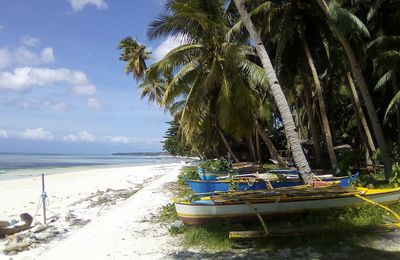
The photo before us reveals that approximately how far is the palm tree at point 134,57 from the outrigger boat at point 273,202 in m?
30.5


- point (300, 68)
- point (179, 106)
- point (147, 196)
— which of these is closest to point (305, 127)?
point (179, 106)

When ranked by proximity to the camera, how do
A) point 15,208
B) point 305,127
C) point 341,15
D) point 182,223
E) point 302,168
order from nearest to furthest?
point 182,223 < point 302,168 < point 341,15 < point 15,208 < point 305,127

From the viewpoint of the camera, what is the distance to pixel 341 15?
514 inches

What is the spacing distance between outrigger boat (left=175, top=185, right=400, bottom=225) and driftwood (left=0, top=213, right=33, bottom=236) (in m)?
5.07

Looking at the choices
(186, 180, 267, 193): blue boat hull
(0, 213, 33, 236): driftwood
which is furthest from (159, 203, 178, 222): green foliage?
(0, 213, 33, 236): driftwood

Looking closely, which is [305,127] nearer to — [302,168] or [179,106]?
[179,106]

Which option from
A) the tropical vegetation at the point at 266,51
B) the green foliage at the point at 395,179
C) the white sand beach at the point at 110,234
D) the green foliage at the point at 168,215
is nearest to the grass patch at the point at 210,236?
the white sand beach at the point at 110,234

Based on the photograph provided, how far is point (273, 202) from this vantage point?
Answer: 849 cm

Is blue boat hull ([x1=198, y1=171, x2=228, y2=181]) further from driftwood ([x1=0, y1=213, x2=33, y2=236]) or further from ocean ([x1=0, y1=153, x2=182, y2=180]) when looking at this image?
ocean ([x1=0, y1=153, x2=182, y2=180])

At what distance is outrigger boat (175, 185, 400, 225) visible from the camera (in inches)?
333

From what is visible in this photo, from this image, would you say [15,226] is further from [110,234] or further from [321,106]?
[321,106]

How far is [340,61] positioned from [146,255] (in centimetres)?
1633

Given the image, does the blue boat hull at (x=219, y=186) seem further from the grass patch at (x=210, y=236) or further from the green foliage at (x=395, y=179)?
the grass patch at (x=210, y=236)

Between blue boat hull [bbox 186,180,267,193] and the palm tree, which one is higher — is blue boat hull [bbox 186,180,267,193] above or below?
below
